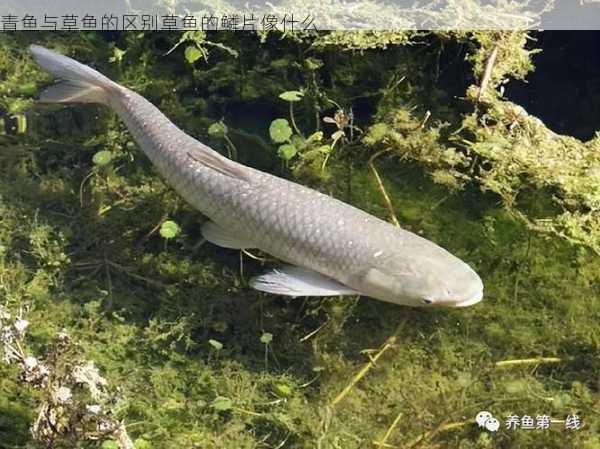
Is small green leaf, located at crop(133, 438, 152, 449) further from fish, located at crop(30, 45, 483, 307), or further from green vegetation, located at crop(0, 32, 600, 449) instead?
fish, located at crop(30, 45, 483, 307)

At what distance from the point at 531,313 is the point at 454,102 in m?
1.43

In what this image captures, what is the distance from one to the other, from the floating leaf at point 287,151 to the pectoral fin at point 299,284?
77cm

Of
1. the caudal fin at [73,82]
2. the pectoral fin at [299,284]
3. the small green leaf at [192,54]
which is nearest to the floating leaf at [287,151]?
the pectoral fin at [299,284]

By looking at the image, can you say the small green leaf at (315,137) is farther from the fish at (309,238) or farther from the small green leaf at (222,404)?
the small green leaf at (222,404)

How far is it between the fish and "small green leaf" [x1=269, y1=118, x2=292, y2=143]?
1.52 feet

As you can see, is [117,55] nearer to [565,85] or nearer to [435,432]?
[565,85]

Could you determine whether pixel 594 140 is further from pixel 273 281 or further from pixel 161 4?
pixel 161 4

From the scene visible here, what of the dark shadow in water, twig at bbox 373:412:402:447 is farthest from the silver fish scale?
the dark shadow in water

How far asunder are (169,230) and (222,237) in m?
0.45

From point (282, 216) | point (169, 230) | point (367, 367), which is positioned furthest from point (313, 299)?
point (169, 230)

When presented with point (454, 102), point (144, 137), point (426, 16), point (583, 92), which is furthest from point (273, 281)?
point (583, 92)

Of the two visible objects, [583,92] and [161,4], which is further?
[161,4]

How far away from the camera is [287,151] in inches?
191

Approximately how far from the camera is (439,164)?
4.77 m
